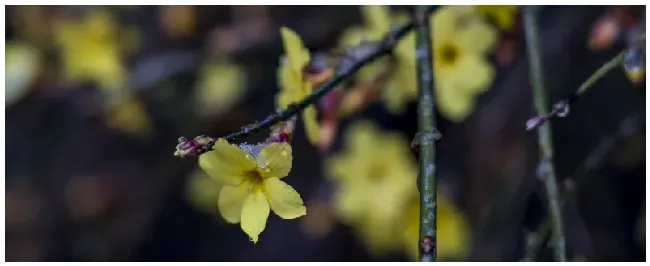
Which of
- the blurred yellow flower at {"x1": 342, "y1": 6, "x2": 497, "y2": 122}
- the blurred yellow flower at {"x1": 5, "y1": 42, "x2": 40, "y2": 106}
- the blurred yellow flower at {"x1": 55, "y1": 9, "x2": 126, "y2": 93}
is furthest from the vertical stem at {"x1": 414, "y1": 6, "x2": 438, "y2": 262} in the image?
the blurred yellow flower at {"x1": 5, "y1": 42, "x2": 40, "y2": 106}

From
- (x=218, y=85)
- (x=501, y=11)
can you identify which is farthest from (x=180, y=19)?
(x=501, y=11)

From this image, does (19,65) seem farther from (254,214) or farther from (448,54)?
(254,214)

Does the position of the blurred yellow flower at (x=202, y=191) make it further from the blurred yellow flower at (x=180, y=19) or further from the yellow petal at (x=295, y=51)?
the yellow petal at (x=295, y=51)

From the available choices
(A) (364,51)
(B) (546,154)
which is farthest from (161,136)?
(B) (546,154)

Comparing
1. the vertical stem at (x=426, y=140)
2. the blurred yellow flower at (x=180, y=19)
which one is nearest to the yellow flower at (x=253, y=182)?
the vertical stem at (x=426, y=140)

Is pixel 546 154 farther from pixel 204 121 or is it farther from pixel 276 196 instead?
pixel 204 121

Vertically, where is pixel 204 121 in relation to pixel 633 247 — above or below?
above
